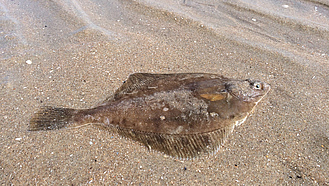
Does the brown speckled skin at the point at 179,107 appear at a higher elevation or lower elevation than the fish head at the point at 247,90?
lower

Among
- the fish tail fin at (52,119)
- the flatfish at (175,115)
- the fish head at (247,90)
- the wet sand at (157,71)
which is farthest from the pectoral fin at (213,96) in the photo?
the fish tail fin at (52,119)

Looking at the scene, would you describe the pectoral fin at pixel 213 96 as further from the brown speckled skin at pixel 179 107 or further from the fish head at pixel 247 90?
the fish head at pixel 247 90

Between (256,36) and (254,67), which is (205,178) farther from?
(256,36)

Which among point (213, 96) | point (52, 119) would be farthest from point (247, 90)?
point (52, 119)

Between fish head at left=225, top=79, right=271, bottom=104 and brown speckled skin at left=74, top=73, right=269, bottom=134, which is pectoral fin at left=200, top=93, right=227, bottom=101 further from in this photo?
fish head at left=225, top=79, right=271, bottom=104

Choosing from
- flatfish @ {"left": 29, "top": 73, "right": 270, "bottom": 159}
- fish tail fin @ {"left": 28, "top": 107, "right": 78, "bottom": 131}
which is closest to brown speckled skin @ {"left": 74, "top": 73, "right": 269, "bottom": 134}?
flatfish @ {"left": 29, "top": 73, "right": 270, "bottom": 159}
